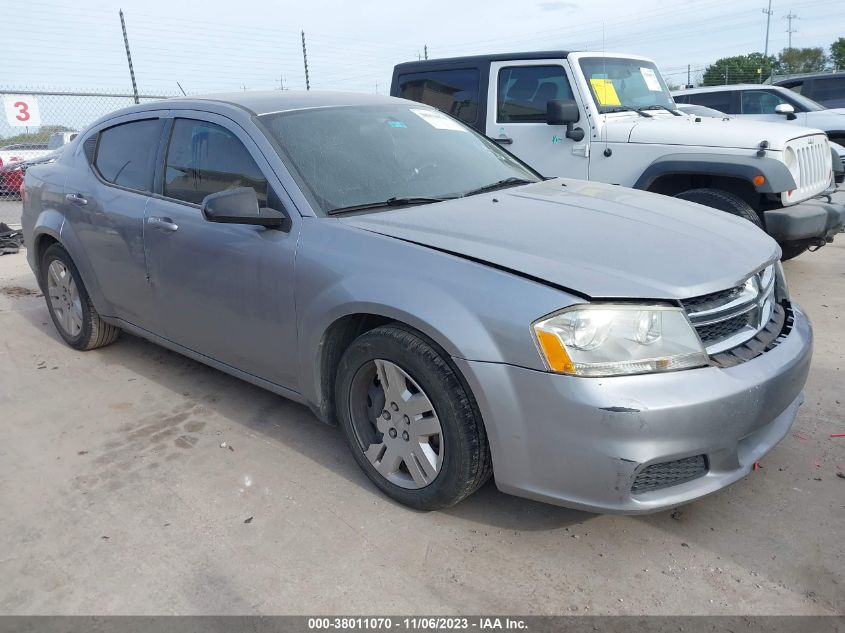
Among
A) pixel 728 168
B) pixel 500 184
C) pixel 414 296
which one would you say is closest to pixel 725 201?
pixel 728 168

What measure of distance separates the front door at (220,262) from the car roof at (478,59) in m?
3.53

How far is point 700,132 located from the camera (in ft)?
17.8

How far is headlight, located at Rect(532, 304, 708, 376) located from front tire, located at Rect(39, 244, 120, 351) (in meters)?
3.47

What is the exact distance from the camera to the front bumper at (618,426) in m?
2.21

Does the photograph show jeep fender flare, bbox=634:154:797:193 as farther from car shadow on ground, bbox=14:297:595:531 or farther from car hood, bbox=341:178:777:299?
car shadow on ground, bbox=14:297:595:531

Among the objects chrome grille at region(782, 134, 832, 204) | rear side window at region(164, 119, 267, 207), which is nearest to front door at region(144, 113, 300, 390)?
rear side window at region(164, 119, 267, 207)

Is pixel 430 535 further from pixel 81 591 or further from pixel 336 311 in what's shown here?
pixel 81 591

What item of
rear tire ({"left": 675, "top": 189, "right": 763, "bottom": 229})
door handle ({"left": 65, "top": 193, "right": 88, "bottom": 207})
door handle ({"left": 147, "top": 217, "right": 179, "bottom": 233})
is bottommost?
rear tire ({"left": 675, "top": 189, "right": 763, "bottom": 229})

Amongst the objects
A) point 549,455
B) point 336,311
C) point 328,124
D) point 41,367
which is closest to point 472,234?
point 336,311

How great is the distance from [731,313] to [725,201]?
310 centimetres

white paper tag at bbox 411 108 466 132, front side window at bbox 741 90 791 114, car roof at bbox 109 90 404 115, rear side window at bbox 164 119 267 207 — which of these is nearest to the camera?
rear side window at bbox 164 119 267 207

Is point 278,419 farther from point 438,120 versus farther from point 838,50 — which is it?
point 838,50

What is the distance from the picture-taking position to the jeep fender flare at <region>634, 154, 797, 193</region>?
5.05 meters

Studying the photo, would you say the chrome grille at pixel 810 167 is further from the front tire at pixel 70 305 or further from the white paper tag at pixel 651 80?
the front tire at pixel 70 305
